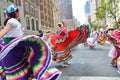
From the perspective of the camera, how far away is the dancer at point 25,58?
187 inches

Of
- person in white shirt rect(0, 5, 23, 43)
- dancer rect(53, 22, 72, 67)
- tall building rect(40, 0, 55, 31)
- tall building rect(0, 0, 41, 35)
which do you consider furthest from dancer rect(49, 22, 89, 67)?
tall building rect(40, 0, 55, 31)

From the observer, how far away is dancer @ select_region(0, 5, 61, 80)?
4750 millimetres

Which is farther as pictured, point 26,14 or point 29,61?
point 26,14

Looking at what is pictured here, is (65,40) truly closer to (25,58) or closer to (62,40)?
(62,40)

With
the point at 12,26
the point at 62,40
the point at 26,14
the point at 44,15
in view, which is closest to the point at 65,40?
the point at 62,40

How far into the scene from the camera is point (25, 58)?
493cm

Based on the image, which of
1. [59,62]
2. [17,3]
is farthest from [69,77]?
[17,3]

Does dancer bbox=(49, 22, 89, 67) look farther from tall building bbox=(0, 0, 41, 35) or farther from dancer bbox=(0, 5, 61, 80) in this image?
tall building bbox=(0, 0, 41, 35)

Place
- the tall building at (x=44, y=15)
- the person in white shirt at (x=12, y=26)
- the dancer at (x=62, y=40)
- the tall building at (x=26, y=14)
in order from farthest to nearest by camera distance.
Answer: the tall building at (x=44, y=15), the tall building at (x=26, y=14), the dancer at (x=62, y=40), the person in white shirt at (x=12, y=26)

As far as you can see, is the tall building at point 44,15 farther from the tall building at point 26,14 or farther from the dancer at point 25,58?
the dancer at point 25,58

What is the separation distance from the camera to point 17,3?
182ft

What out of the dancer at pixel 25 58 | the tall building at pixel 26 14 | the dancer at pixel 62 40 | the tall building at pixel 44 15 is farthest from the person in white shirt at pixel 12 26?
the tall building at pixel 44 15

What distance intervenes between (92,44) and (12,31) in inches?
753

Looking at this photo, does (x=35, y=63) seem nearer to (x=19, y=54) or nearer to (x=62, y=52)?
(x=19, y=54)
